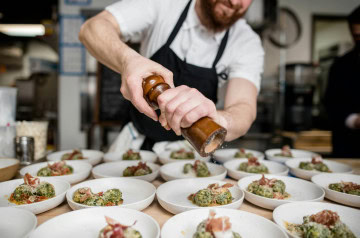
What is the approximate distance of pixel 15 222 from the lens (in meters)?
1.04

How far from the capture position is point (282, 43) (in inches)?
210

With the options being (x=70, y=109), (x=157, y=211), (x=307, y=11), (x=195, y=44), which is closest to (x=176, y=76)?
(x=195, y=44)

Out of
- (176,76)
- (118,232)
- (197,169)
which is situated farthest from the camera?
(176,76)

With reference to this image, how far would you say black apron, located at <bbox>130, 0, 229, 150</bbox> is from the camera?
2244 millimetres

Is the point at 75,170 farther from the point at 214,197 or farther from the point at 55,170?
the point at 214,197

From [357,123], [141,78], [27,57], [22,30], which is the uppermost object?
[22,30]

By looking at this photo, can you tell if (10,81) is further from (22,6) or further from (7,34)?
(22,6)

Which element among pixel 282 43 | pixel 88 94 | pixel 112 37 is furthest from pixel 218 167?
pixel 282 43

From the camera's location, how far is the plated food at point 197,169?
5.75 ft

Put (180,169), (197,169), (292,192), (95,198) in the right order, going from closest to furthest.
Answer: (95,198), (292,192), (197,169), (180,169)

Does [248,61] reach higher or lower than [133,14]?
lower

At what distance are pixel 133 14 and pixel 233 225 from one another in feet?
5.34

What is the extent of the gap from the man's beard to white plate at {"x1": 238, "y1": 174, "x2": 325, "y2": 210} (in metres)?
1.20

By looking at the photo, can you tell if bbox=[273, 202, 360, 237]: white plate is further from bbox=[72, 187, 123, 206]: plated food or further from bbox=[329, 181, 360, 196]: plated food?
bbox=[72, 187, 123, 206]: plated food
